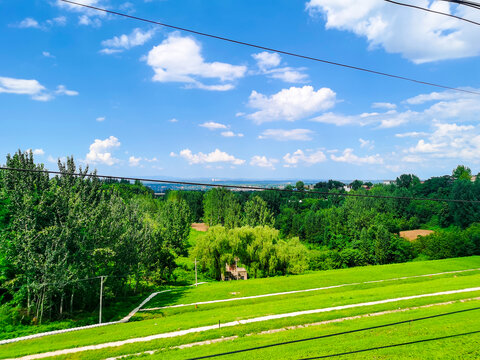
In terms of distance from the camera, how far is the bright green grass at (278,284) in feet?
80.9

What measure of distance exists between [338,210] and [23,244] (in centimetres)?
7109

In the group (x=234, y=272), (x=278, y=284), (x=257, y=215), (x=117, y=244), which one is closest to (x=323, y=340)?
(x=278, y=284)

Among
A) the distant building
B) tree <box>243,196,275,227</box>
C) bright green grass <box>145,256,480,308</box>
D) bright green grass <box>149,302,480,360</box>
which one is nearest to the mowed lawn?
bright green grass <box>145,256,480,308</box>

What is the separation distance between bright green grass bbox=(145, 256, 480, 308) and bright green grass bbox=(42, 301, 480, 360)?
30.0 feet

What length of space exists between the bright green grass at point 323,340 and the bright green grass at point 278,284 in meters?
9.13

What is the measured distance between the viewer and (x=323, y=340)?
13.8 metres

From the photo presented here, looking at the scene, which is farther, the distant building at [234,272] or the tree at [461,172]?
the tree at [461,172]

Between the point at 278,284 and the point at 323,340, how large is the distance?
50.2ft

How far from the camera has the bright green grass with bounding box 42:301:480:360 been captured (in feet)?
41.2

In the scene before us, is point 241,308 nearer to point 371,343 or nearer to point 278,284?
point 371,343

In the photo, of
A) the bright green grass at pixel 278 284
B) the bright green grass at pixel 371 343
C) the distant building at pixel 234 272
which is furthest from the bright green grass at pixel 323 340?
the distant building at pixel 234 272

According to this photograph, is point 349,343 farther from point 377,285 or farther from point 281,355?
point 377,285

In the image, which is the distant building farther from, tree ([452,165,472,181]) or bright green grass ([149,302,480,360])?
tree ([452,165,472,181])

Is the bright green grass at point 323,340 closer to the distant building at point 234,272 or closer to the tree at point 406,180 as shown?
the distant building at point 234,272
